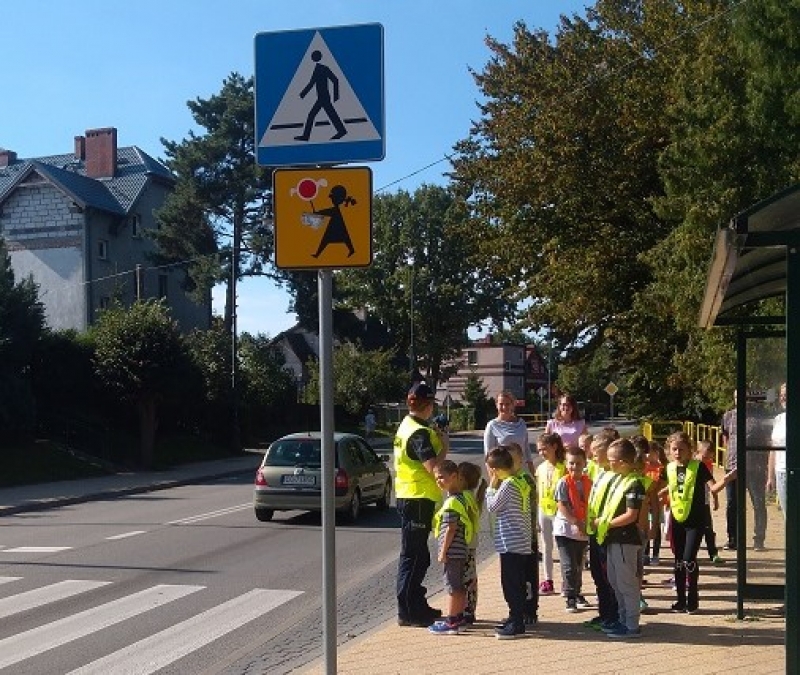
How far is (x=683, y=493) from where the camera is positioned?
8.93m

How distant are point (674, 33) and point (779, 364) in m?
20.3

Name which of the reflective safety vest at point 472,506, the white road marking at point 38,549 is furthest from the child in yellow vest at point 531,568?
the white road marking at point 38,549

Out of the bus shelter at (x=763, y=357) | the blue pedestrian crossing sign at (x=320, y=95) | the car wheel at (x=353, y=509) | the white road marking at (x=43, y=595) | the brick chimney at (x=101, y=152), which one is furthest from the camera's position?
the brick chimney at (x=101, y=152)

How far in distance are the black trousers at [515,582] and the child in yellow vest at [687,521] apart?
170 cm

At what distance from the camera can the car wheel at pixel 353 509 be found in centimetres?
1709

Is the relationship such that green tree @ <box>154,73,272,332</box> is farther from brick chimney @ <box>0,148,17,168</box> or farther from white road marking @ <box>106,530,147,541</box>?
white road marking @ <box>106,530,147,541</box>

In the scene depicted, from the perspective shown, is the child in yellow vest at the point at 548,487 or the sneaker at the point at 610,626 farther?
the child in yellow vest at the point at 548,487

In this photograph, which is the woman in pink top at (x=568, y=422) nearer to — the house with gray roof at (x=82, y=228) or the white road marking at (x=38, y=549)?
the white road marking at (x=38, y=549)

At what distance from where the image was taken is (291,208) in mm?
5062

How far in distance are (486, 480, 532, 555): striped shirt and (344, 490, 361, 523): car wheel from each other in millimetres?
9255

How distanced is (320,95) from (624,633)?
15.3ft

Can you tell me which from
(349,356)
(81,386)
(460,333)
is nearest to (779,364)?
(81,386)

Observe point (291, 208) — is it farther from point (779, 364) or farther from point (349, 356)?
point (349, 356)

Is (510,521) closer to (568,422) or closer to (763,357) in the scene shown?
(763,357)
